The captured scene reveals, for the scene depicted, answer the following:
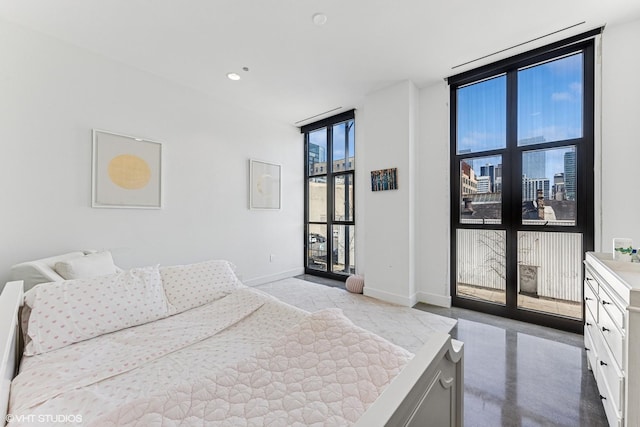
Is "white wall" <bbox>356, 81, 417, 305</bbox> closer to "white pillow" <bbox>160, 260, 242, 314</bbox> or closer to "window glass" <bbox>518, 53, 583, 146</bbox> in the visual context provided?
"window glass" <bbox>518, 53, 583, 146</bbox>

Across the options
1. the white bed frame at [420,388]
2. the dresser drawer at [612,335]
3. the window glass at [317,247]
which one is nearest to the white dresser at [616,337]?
the dresser drawer at [612,335]

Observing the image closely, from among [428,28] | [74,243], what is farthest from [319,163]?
[74,243]

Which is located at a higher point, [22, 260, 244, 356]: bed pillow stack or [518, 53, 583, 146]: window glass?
[518, 53, 583, 146]: window glass

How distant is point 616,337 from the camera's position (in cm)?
131

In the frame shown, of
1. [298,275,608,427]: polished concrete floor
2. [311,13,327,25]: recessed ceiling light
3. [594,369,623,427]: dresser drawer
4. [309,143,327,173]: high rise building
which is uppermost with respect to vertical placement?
[311,13,327,25]: recessed ceiling light

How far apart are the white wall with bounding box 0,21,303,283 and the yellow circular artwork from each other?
0.67ft

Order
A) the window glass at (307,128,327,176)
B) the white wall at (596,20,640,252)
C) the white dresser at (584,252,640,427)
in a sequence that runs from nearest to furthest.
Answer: the white dresser at (584,252,640,427) → the white wall at (596,20,640,252) → the window glass at (307,128,327,176)

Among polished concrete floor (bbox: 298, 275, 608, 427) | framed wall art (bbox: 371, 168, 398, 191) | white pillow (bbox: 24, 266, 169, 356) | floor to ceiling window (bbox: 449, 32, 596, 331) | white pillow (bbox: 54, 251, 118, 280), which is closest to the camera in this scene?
white pillow (bbox: 24, 266, 169, 356)

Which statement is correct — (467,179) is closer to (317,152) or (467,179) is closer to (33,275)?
(317,152)

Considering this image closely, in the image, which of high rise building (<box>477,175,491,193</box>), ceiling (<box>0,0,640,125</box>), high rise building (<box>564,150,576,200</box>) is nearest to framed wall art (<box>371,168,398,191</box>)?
high rise building (<box>477,175,491,193</box>)

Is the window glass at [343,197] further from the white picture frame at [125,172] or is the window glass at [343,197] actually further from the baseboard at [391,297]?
the white picture frame at [125,172]

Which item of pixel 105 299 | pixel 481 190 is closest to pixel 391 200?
pixel 481 190

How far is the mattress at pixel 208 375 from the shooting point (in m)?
0.81

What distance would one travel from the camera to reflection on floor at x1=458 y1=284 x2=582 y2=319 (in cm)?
258
